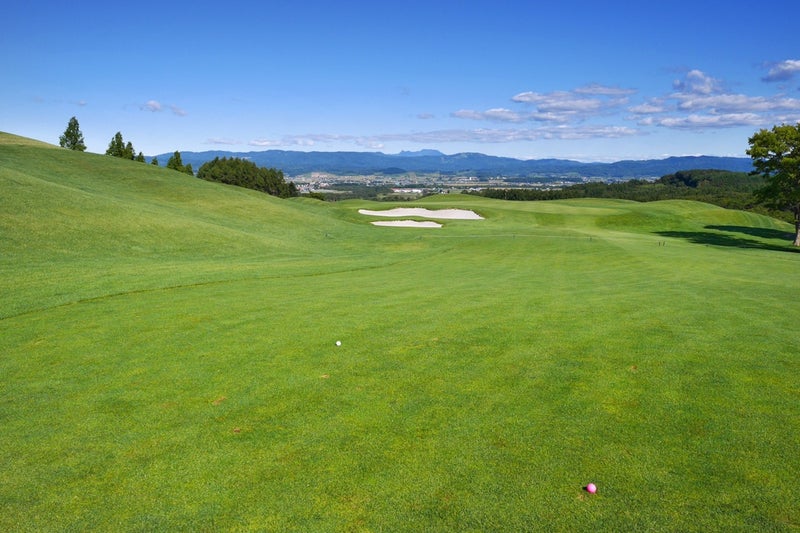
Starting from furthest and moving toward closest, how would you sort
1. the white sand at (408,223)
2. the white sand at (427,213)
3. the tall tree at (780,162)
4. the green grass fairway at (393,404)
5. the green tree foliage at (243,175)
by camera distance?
the green tree foliage at (243,175)
the white sand at (427,213)
the white sand at (408,223)
the tall tree at (780,162)
the green grass fairway at (393,404)

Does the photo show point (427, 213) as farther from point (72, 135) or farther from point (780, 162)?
point (72, 135)

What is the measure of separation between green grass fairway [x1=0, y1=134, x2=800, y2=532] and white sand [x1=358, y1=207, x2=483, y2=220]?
4476cm

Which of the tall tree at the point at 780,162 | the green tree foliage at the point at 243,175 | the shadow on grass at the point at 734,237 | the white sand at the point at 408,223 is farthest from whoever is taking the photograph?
the green tree foliage at the point at 243,175

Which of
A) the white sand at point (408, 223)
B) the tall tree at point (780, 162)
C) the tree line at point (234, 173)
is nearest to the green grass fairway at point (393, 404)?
the tall tree at point (780, 162)

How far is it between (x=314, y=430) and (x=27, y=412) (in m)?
5.05

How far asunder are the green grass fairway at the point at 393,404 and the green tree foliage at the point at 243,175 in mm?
112360

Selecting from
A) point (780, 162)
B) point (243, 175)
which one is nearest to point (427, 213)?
point (780, 162)

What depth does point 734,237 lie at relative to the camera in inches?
2127

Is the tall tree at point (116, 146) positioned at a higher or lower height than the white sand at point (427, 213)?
higher

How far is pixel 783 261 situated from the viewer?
108 feet

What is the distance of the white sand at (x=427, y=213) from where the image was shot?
66250mm

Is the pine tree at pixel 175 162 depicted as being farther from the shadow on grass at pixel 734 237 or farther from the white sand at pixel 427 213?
the shadow on grass at pixel 734 237

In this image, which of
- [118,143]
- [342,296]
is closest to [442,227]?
[342,296]

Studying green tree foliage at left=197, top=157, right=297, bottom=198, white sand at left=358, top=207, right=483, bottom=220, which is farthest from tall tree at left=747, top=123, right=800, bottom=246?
green tree foliage at left=197, top=157, right=297, bottom=198
